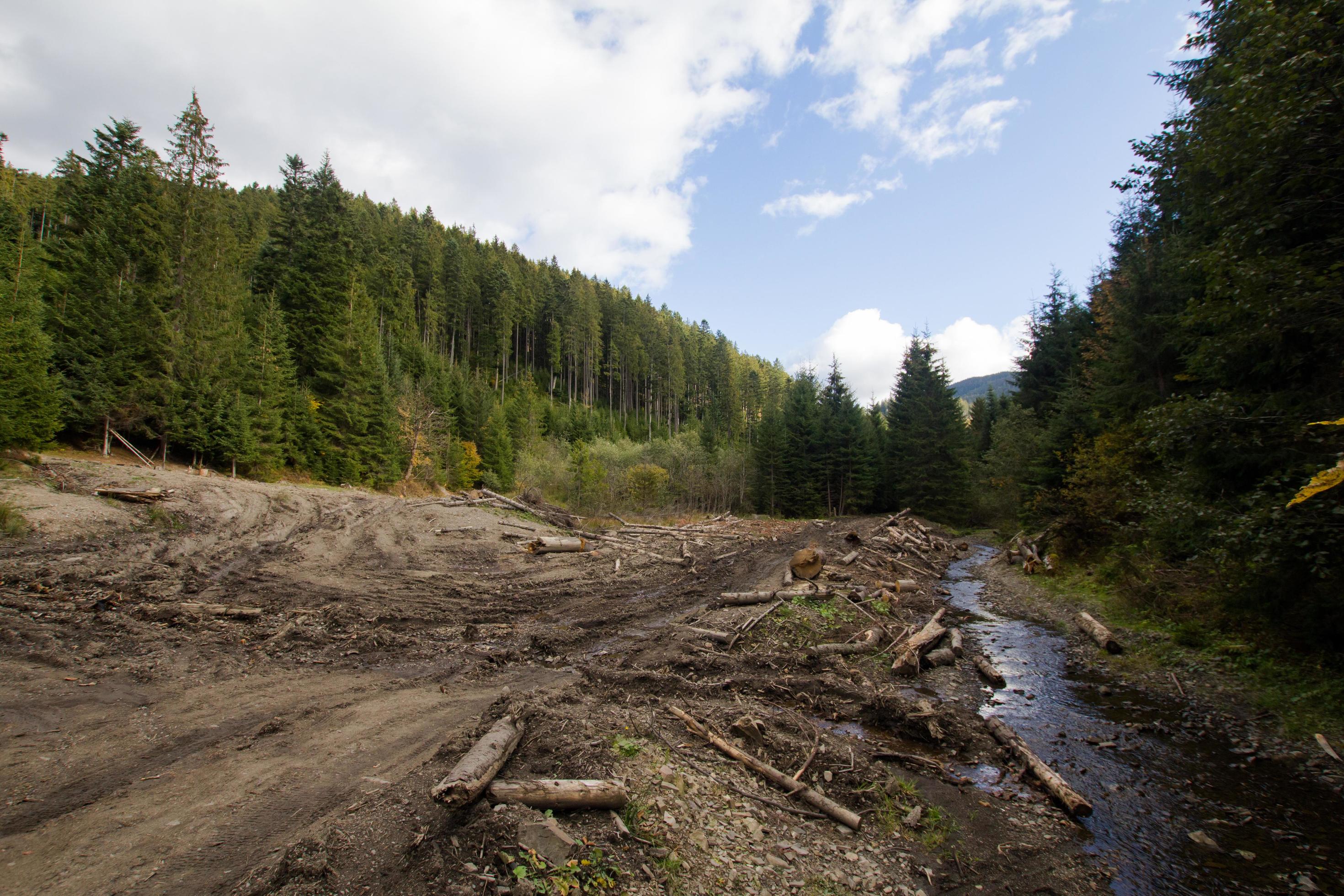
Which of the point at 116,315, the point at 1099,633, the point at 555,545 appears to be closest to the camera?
the point at 1099,633

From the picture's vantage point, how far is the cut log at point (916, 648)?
33.8 feet

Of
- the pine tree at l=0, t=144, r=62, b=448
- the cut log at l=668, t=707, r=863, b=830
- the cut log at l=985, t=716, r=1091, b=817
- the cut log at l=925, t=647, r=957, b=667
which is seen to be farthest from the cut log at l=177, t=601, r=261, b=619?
the cut log at l=925, t=647, r=957, b=667

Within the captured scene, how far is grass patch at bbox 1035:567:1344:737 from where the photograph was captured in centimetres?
753

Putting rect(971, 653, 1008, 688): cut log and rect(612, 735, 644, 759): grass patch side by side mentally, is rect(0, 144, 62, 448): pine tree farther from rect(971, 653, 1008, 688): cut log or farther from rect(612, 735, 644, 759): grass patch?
rect(971, 653, 1008, 688): cut log

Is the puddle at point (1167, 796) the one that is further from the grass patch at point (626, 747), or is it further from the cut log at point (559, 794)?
the cut log at point (559, 794)

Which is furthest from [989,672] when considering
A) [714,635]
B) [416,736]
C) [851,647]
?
[416,736]

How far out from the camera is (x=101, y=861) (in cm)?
369

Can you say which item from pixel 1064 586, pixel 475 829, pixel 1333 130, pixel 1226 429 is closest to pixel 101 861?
pixel 475 829

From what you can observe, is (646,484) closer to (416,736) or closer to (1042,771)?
(416,736)

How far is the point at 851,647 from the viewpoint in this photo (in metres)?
11.1

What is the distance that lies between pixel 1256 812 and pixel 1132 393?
49.4 feet

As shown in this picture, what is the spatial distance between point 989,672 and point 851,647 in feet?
8.72

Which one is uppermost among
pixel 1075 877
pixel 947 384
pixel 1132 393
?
pixel 947 384

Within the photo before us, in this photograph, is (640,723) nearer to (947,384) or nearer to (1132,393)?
(1132,393)
